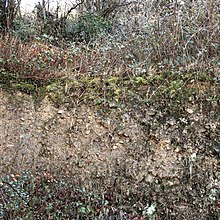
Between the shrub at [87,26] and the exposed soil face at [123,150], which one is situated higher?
the shrub at [87,26]

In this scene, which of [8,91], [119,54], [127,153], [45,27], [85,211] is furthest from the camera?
[45,27]

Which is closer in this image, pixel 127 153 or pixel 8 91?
pixel 127 153

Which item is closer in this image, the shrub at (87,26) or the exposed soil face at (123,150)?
the exposed soil face at (123,150)

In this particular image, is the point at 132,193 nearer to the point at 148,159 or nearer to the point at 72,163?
the point at 148,159

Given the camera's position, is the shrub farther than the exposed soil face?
Yes

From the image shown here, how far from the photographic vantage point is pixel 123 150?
3.97m

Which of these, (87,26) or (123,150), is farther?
(87,26)

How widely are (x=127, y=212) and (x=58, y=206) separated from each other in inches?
31.0

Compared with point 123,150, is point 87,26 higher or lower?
higher

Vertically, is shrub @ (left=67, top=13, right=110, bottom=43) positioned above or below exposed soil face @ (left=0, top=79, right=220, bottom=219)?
above

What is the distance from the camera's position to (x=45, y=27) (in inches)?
311

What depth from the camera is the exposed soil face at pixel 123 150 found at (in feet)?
12.3

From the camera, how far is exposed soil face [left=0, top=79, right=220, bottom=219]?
3.73 metres

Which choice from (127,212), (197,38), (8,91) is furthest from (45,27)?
(127,212)
